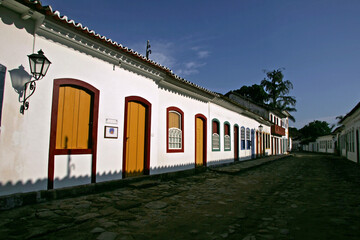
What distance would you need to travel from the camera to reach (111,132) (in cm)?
607

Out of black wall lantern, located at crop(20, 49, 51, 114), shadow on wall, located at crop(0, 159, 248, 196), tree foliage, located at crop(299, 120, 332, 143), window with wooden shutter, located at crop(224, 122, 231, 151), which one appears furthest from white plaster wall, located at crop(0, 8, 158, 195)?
tree foliage, located at crop(299, 120, 332, 143)

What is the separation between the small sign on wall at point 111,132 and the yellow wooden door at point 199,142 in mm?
4838

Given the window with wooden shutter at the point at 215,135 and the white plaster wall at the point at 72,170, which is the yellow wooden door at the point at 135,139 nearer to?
the white plaster wall at the point at 72,170

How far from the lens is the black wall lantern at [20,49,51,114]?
14.1ft

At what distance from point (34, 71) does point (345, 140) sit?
90.9 ft

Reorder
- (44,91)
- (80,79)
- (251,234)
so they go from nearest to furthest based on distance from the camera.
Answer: (251,234)
(44,91)
(80,79)

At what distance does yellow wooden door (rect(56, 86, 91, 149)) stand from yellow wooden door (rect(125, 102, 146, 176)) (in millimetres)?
1397

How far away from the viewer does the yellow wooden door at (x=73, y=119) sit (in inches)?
198

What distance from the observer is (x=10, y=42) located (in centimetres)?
423

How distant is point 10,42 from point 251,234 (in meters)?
5.62

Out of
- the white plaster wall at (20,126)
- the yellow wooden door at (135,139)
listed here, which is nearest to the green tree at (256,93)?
the yellow wooden door at (135,139)

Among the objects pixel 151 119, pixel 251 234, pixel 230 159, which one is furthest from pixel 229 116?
pixel 251 234

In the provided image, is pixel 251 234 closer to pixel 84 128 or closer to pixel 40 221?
pixel 40 221

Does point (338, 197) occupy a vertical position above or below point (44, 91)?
below
